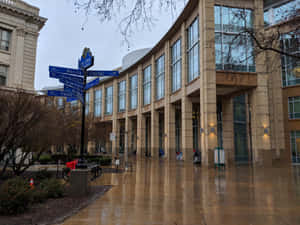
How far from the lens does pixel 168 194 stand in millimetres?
9453

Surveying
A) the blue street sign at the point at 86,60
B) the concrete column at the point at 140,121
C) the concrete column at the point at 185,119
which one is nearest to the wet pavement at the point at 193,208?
the blue street sign at the point at 86,60

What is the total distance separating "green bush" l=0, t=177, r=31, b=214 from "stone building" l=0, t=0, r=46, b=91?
20489mm

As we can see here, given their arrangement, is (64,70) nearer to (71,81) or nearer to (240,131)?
(71,81)

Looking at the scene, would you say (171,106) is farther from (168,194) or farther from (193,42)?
(168,194)

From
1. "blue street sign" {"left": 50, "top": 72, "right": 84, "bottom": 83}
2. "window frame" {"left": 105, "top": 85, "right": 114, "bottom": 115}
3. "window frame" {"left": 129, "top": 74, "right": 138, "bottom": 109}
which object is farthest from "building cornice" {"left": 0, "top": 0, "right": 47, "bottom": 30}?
"window frame" {"left": 105, "top": 85, "right": 114, "bottom": 115}

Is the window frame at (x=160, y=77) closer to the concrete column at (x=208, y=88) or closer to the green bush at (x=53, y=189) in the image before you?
the concrete column at (x=208, y=88)

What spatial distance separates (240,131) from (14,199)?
3206cm

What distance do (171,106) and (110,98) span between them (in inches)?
1021

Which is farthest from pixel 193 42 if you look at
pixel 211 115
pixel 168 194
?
pixel 168 194

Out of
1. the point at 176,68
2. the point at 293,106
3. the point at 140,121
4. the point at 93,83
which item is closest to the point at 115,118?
the point at 140,121

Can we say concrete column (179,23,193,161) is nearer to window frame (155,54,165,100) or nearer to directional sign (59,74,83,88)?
window frame (155,54,165,100)

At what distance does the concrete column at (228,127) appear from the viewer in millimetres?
29592

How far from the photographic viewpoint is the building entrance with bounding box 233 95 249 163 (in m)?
34.1

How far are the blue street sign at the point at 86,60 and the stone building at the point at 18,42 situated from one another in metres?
17.0
